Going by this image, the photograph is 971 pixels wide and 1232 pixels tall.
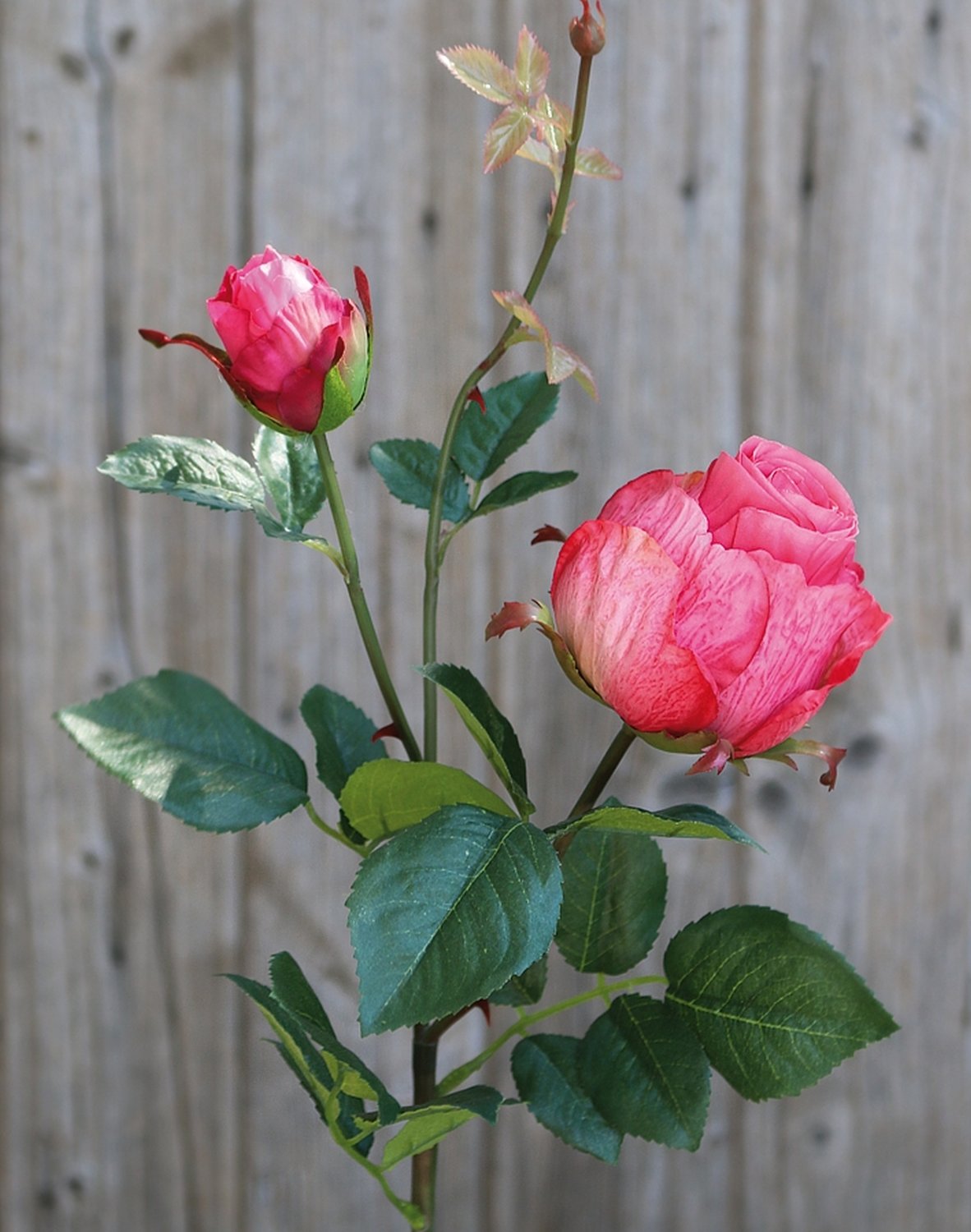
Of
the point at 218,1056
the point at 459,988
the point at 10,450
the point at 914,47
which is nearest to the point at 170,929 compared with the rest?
the point at 218,1056

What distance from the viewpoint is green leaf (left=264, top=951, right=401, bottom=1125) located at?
0.95 feet

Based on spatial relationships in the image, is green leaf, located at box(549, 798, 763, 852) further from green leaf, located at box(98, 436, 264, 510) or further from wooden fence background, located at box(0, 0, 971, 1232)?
wooden fence background, located at box(0, 0, 971, 1232)

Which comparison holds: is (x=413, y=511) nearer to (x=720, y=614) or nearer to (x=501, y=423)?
(x=501, y=423)

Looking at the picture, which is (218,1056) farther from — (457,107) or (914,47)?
(914,47)

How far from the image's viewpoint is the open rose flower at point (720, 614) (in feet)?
0.86

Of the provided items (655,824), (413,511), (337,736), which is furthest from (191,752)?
(413,511)

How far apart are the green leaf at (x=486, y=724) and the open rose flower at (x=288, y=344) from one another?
0.21 feet

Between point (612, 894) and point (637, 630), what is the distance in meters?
0.13

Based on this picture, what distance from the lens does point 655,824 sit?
0.27 meters

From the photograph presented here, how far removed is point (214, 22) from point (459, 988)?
789mm

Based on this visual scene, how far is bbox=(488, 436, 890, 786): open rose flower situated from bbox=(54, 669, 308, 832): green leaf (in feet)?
0.38

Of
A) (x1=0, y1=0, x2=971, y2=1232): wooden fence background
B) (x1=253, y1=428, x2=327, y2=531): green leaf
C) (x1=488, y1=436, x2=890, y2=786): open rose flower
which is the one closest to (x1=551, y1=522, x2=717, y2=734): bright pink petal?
(x1=488, y1=436, x2=890, y2=786): open rose flower

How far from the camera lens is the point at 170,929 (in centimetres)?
92

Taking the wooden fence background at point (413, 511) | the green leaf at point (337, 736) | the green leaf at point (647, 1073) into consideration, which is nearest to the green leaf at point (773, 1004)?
the green leaf at point (647, 1073)
